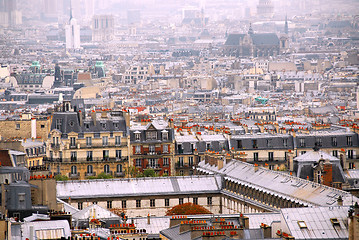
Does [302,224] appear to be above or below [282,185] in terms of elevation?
above

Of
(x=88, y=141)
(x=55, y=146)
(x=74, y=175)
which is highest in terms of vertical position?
(x=88, y=141)

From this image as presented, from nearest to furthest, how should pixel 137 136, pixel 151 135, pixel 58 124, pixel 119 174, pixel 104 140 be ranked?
pixel 119 174
pixel 104 140
pixel 137 136
pixel 151 135
pixel 58 124

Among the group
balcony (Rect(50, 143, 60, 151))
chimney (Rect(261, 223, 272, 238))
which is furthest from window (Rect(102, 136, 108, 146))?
chimney (Rect(261, 223, 272, 238))

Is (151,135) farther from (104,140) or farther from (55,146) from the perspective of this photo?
(55,146)

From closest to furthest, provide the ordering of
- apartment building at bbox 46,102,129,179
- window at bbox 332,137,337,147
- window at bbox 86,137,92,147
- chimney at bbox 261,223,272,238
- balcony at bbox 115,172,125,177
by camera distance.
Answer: chimney at bbox 261,223,272,238 → balcony at bbox 115,172,125,177 → window at bbox 332,137,337,147 → apartment building at bbox 46,102,129,179 → window at bbox 86,137,92,147

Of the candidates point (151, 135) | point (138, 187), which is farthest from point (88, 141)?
point (138, 187)

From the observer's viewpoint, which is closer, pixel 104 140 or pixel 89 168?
pixel 89 168

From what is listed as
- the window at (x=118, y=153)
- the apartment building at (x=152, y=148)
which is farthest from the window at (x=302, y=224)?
the window at (x=118, y=153)

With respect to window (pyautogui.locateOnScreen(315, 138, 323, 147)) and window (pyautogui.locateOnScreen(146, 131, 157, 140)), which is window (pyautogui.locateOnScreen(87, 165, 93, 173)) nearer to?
window (pyautogui.locateOnScreen(146, 131, 157, 140))

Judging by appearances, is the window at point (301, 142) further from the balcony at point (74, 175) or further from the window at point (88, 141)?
the balcony at point (74, 175)

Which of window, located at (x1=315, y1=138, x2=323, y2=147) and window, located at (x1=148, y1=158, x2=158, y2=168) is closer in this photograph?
window, located at (x1=315, y1=138, x2=323, y2=147)
